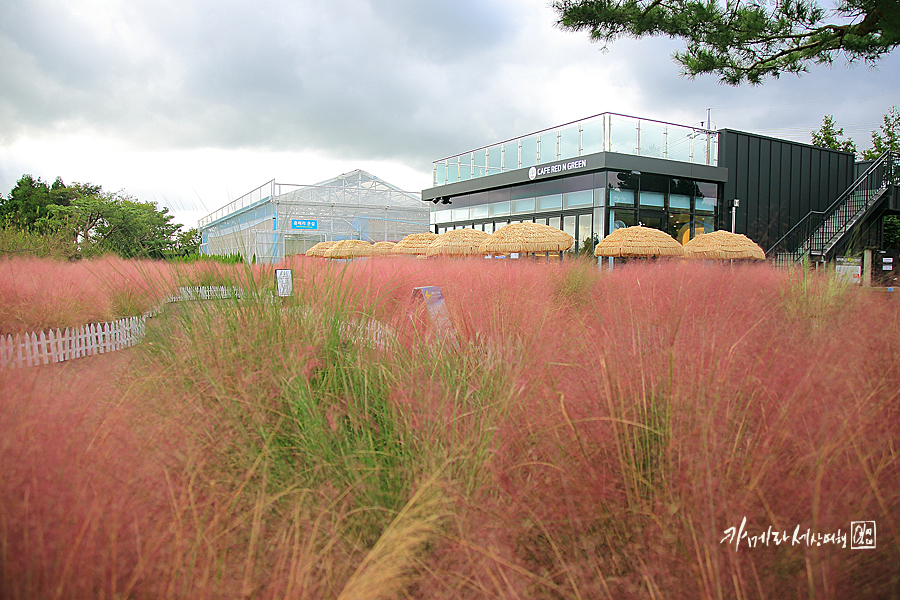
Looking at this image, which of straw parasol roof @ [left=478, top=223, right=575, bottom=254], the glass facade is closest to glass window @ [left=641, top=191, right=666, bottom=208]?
the glass facade

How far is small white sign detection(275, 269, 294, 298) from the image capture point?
2170mm

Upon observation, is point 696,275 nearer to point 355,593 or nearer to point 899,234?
point 355,593

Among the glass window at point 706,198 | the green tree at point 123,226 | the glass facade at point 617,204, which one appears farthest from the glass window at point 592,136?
the green tree at point 123,226

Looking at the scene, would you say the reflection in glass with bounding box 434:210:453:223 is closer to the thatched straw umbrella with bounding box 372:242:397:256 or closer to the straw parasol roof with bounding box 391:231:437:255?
the thatched straw umbrella with bounding box 372:242:397:256

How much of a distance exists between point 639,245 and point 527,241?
1.88m

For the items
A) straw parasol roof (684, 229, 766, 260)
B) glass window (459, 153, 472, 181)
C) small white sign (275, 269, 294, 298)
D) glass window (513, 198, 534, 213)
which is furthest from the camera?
glass window (459, 153, 472, 181)

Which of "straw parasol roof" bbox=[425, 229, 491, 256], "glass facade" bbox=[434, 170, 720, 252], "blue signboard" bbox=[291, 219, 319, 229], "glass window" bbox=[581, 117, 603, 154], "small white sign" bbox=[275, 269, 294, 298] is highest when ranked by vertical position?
"glass window" bbox=[581, 117, 603, 154]

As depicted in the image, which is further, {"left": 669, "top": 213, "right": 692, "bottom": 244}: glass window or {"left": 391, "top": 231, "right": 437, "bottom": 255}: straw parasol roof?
{"left": 669, "top": 213, "right": 692, "bottom": 244}: glass window

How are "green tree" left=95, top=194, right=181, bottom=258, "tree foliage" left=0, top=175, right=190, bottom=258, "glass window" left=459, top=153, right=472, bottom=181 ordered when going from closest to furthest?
"tree foliage" left=0, top=175, right=190, bottom=258, "green tree" left=95, top=194, right=181, bottom=258, "glass window" left=459, top=153, right=472, bottom=181

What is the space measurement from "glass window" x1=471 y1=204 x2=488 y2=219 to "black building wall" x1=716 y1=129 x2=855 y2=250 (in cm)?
788

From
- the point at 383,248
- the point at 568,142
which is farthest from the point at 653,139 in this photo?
the point at 383,248

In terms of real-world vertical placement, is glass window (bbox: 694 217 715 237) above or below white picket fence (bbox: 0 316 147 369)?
above

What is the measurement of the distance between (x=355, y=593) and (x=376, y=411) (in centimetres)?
72

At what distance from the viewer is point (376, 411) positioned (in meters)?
1.64
